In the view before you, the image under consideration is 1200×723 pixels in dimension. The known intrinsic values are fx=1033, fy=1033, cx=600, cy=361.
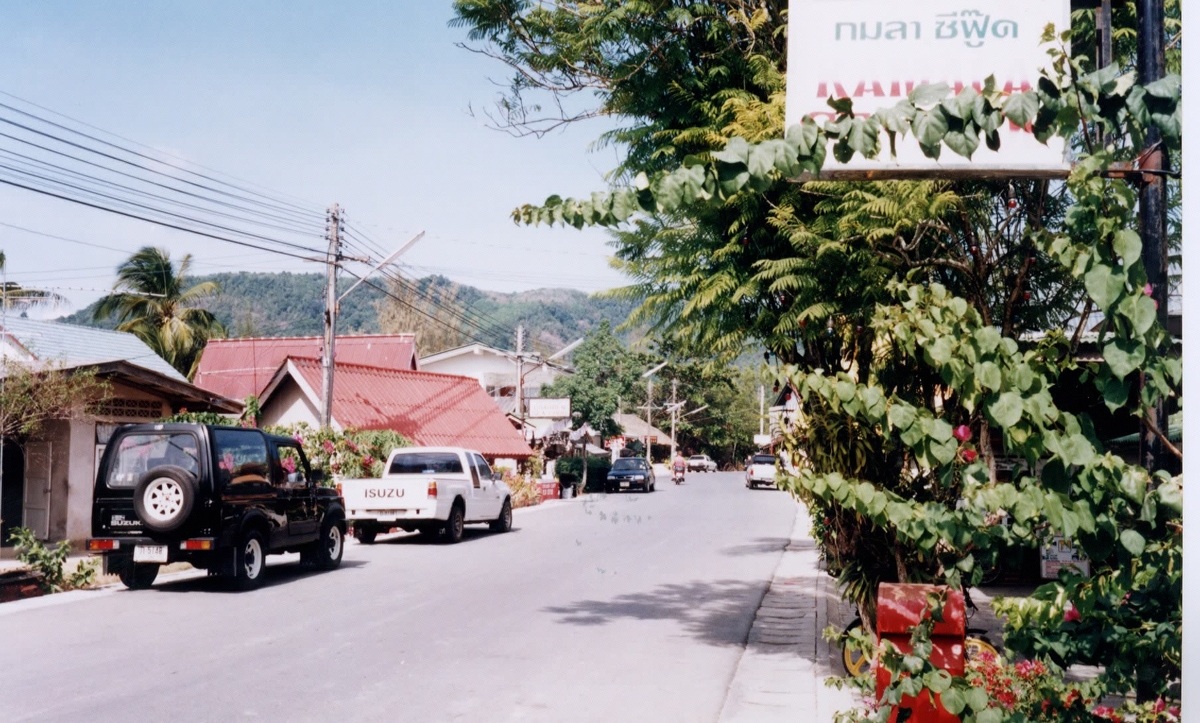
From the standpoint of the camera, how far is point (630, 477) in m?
45.1

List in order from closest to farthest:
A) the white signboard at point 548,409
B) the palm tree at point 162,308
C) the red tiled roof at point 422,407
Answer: the red tiled roof at point 422,407, the palm tree at point 162,308, the white signboard at point 548,409

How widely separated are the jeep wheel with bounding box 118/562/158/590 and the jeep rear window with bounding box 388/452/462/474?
830 cm

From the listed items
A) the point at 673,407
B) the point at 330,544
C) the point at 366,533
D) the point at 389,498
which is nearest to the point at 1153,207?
the point at 330,544

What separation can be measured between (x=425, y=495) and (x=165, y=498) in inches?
280

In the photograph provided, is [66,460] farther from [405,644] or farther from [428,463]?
[405,644]

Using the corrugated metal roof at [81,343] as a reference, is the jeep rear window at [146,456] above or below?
below

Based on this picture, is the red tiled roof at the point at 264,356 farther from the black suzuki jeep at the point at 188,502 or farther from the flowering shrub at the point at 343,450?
the black suzuki jeep at the point at 188,502

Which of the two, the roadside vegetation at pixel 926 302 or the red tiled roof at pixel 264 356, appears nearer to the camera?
the roadside vegetation at pixel 926 302

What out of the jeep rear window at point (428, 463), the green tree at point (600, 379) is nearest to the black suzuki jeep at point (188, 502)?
the jeep rear window at point (428, 463)

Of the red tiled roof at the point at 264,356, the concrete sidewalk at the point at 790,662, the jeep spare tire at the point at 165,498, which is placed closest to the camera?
the concrete sidewalk at the point at 790,662

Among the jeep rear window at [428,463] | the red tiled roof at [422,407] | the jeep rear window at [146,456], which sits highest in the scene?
the red tiled roof at [422,407]

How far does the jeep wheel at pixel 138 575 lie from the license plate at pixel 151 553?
59 centimetres

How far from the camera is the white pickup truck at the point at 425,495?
19.5 m

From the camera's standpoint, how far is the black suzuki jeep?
12.7 m
